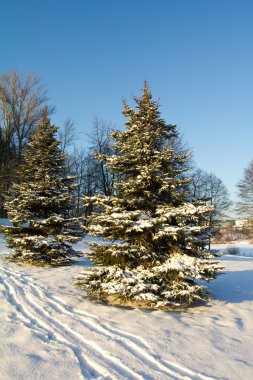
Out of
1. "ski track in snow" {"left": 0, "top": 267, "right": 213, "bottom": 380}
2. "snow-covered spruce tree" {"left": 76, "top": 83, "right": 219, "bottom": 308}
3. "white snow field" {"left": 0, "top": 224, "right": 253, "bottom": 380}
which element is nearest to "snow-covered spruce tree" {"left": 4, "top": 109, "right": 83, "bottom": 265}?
"white snow field" {"left": 0, "top": 224, "right": 253, "bottom": 380}

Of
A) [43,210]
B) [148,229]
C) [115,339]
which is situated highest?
[43,210]

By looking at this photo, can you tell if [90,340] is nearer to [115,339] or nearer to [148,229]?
[115,339]

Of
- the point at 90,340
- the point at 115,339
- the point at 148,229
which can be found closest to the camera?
the point at 90,340

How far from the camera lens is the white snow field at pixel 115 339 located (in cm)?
369

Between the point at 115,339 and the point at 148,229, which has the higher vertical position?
the point at 148,229

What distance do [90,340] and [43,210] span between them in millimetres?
8603

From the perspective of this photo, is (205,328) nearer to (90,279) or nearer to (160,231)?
(160,231)

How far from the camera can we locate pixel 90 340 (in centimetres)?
452

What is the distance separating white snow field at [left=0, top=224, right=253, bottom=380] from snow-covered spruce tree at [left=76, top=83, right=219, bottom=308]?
0.52m

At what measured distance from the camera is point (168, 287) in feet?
21.0

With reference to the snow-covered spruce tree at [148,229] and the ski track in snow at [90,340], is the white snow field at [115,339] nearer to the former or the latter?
the ski track in snow at [90,340]

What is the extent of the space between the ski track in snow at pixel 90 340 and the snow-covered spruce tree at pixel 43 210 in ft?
15.2

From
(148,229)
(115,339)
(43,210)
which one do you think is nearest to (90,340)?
(115,339)

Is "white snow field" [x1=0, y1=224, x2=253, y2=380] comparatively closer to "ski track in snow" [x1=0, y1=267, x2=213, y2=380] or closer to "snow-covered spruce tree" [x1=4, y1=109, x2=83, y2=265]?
"ski track in snow" [x1=0, y1=267, x2=213, y2=380]
